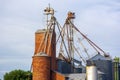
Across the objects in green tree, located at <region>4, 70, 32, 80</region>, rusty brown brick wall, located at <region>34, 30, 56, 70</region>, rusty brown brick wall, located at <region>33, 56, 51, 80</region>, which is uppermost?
rusty brown brick wall, located at <region>34, 30, 56, 70</region>

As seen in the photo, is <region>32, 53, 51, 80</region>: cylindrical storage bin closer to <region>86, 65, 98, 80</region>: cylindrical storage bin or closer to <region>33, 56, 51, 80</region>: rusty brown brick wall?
<region>33, 56, 51, 80</region>: rusty brown brick wall

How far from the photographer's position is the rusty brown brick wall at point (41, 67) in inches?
2810

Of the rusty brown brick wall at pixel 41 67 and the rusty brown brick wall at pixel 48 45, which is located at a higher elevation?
the rusty brown brick wall at pixel 48 45

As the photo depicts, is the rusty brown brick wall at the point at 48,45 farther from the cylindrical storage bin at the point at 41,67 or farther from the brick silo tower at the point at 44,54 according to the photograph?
the cylindrical storage bin at the point at 41,67

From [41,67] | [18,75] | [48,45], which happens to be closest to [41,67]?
[41,67]

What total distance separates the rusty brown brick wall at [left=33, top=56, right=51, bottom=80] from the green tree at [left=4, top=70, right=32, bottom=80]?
9372 millimetres

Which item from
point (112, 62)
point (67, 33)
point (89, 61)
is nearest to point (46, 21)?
point (67, 33)

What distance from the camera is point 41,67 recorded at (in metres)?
71.6

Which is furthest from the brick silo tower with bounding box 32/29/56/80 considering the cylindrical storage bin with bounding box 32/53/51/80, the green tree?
the green tree

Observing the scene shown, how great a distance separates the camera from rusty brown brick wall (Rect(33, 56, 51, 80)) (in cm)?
7138

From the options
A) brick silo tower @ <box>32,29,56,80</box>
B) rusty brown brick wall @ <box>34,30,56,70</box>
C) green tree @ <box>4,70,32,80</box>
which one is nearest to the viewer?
brick silo tower @ <box>32,29,56,80</box>

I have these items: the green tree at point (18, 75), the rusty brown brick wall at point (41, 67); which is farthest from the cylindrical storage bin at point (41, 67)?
the green tree at point (18, 75)

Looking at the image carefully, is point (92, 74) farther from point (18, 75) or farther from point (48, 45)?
point (18, 75)

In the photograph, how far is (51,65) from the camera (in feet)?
244
